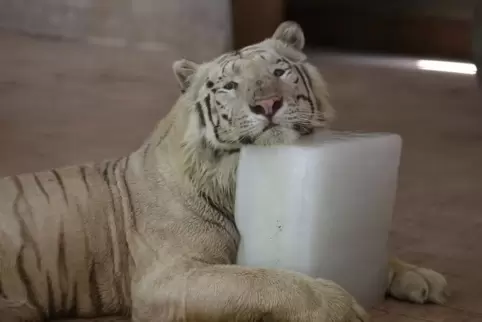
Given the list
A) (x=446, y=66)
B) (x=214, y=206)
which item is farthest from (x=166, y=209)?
(x=446, y=66)

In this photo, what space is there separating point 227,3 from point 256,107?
6.96 feet

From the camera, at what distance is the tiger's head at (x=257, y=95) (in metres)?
0.94

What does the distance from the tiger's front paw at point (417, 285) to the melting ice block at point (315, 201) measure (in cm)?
11

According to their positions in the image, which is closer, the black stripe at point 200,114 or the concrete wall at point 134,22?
the black stripe at point 200,114

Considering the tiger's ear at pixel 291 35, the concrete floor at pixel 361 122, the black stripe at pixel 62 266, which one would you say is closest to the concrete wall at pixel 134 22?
the concrete floor at pixel 361 122

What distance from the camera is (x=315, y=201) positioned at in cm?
96

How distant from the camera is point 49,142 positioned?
6.71 feet

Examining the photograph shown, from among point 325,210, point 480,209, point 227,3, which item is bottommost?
point 480,209

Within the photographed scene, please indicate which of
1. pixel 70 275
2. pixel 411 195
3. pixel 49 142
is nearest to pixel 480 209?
pixel 411 195

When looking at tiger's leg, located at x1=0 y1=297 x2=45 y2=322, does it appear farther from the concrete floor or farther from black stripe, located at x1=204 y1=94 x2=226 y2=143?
the concrete floor

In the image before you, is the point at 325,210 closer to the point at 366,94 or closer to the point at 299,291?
the point at 299,291

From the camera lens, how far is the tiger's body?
941 mm

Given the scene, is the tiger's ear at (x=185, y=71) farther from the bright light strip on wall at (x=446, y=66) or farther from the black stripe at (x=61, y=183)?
the bright light strip on wall at (x=446, y=66)

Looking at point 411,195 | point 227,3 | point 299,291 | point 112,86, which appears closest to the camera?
point 299,291
